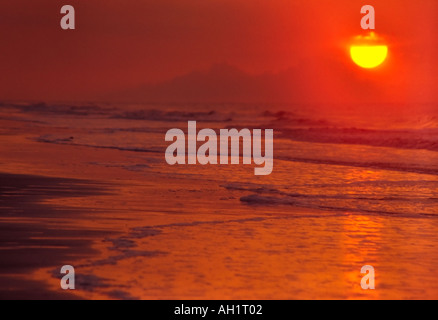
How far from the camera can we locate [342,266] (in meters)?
7.66

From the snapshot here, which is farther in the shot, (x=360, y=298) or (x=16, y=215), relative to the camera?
(x=16, y=215)

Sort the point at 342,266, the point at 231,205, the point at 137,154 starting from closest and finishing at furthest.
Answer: the point at 342,266 < the point at 231,205 < the point at 137,154

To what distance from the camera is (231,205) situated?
12.1m

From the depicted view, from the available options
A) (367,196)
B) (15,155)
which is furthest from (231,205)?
(15,155)

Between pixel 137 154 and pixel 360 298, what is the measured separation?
56.9 ft

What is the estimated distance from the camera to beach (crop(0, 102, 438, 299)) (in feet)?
22.5

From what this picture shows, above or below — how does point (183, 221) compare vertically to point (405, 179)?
below

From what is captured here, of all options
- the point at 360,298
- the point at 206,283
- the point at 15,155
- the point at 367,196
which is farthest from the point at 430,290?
the point at 15,155

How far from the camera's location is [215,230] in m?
9.70

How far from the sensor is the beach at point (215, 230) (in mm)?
6844

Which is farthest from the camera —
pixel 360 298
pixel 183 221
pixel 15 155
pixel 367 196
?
pixel 15 155
